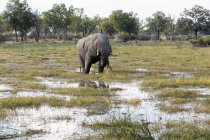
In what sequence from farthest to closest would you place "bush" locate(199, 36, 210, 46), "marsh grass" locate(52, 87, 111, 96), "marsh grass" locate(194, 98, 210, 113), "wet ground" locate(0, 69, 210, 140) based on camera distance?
"bush" locate(199, 36, 210, 46) → "marsh grass" locate(52, 87, 111, 96) → "marsh grass" locate(194, 98, 210, 113) → "wet ground" locate(0, 69, 210, 140)

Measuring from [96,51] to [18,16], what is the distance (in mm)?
64093

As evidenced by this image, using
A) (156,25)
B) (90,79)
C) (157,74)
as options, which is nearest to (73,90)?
(90,79)

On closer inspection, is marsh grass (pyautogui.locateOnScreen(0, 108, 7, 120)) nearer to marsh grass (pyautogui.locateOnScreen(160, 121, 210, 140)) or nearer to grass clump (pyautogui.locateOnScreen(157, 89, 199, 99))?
marsh grass (pyautogui.locateOnScreen(160, 121, 210, 140))

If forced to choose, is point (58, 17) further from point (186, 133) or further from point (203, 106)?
point (186, 133)

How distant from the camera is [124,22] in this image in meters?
104

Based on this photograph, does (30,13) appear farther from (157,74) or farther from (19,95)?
(19,95)

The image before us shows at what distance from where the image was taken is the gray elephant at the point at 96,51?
898 inches

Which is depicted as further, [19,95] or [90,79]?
[90,79]

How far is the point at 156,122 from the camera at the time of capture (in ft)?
36.6

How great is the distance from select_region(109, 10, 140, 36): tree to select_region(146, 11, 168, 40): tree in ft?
38.4

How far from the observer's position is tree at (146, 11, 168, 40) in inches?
4599


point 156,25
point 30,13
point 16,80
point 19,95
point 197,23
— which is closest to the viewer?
point 19,95

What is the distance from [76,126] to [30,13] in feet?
259

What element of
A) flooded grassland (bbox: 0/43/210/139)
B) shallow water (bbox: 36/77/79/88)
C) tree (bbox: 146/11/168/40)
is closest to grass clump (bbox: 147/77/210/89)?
flooded grassland (bbox: 0/43/210/139)
